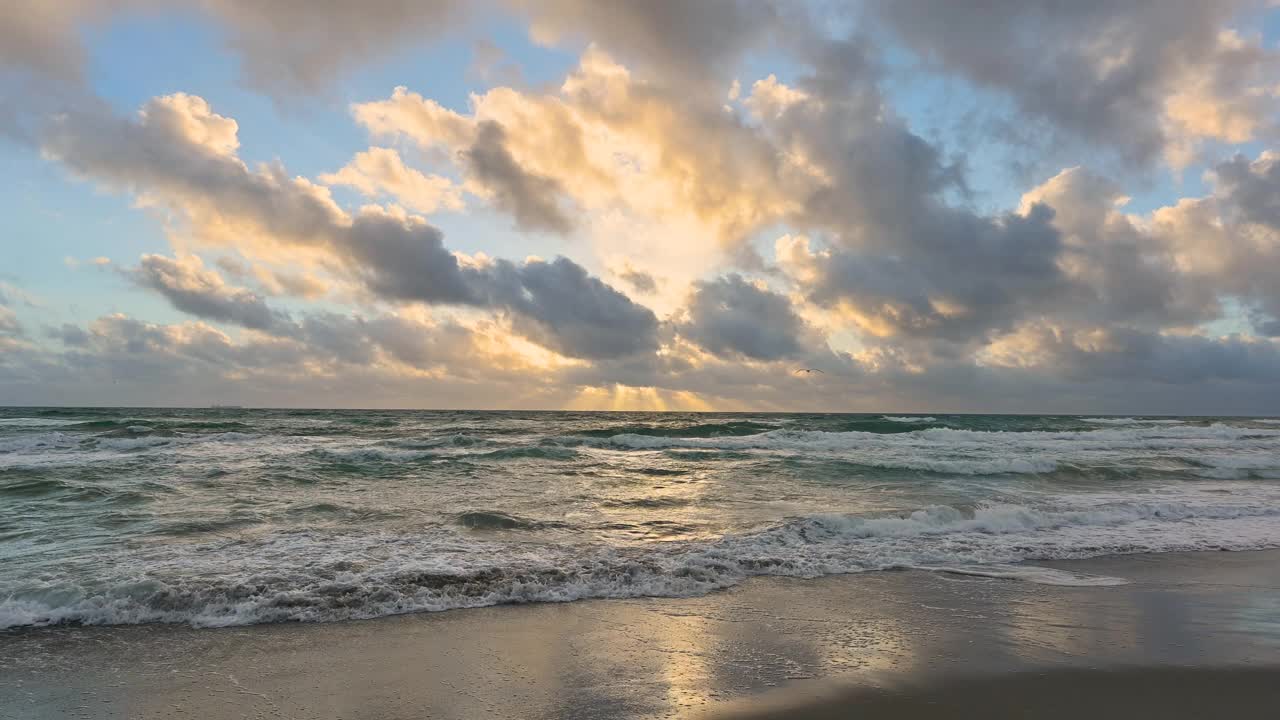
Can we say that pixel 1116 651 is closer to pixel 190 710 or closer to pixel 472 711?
pixel 472 711

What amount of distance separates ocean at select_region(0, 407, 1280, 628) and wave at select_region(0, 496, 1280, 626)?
0.13ft

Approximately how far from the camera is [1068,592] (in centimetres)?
802

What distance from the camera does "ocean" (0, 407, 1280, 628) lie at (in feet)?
24.9

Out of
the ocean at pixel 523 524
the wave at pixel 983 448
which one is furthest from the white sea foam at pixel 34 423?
the wave at pixel 983 448

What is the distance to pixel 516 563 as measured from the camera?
880cm

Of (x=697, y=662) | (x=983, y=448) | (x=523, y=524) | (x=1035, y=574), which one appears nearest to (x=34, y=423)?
(x=523, y=524)

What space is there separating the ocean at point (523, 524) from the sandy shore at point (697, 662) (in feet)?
2.49

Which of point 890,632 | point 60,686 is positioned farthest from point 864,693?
point 60,686

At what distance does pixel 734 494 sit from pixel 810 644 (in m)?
10.2

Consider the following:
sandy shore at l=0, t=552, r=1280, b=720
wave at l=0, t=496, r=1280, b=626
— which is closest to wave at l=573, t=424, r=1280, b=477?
wave at l=0, t=496, r=1280, b=626

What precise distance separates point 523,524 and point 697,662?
6.70m

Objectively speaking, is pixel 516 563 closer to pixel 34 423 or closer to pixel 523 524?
pixel 523 524

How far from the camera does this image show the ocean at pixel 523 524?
7.58 meters

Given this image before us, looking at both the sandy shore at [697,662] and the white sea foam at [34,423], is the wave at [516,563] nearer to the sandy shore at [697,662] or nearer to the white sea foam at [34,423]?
the sandy shore at [697,662]
